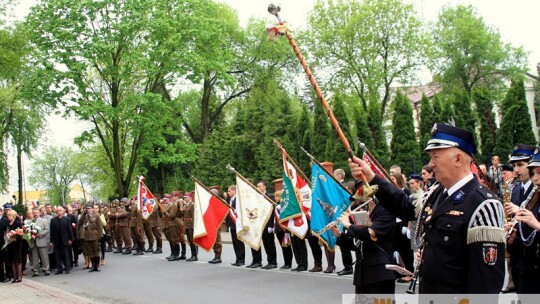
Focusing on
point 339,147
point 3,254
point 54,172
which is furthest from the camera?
point 54,172

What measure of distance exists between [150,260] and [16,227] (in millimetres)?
4478

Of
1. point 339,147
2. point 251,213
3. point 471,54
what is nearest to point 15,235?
point 251,213

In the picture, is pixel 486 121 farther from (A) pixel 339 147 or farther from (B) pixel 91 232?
(B) pixel 91 232

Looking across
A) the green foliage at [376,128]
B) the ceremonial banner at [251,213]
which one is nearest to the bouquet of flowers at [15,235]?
the ceremonial banner at [251,213]

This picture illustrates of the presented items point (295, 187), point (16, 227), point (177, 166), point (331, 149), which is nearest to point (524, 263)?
point (295, 187)

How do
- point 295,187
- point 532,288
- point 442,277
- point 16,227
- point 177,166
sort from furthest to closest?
1. point 177,166
2. point 16,227
3. point 295,187
4. point 532,288
5. point 442,277

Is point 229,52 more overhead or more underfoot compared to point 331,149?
more overhead

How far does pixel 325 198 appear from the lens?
9977mm

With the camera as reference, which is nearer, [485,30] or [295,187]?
[295,187]

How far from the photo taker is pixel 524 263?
5379 millimetres

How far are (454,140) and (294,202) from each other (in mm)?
8975

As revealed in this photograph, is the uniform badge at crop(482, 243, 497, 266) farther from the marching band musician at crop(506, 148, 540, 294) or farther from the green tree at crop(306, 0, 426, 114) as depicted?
the green tree at crop(306, 0, 426, 114)

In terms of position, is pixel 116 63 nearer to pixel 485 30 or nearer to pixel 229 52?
pixel 229 52

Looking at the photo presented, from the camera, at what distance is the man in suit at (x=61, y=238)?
1802cm
